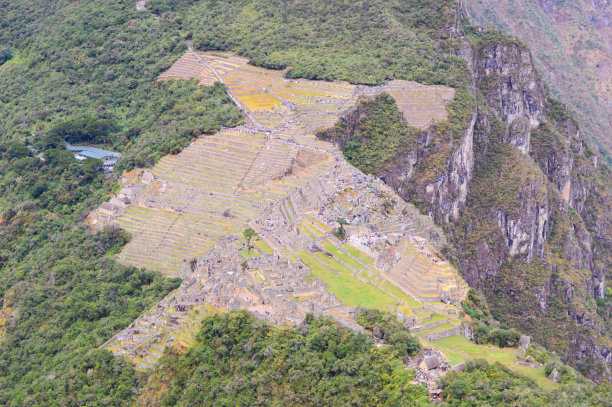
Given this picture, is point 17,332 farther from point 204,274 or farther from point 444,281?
point 444,281

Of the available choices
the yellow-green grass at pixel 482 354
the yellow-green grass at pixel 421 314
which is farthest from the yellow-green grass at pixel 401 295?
Result: the yellow-green grass at pixel 482 354

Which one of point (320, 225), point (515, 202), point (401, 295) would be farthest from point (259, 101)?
point (401, 295)

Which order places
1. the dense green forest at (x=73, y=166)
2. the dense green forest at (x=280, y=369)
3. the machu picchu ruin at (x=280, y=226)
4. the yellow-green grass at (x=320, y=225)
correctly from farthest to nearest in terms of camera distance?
1. the yellow-green grass at (x=320, y=225)
2. the dense green forest at (x=73, y=166)
3. the machu picchu ruin at (x=280, y=226)
4. the dense green forest at (x=280, y=369)

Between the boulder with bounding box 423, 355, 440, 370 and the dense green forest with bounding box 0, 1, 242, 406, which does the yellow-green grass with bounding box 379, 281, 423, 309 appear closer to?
the boulder with bounding box 423, 355, 440, 370

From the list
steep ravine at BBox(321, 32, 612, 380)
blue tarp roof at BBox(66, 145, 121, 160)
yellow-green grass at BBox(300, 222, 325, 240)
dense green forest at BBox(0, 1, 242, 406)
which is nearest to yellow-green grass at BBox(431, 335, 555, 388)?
yellow-green grass at BBox(300, 222, 325, 240)

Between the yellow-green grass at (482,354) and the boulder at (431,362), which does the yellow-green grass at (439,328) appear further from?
the boulder at (431,362)

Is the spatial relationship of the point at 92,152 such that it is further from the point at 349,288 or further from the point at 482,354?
the point at 482,354

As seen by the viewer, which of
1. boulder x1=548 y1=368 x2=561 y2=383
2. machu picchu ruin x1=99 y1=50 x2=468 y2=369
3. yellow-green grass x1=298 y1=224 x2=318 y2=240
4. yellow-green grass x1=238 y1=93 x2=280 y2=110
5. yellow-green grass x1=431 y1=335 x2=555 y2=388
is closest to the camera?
boulder x1=548 y1=368 x2=561 y2=383

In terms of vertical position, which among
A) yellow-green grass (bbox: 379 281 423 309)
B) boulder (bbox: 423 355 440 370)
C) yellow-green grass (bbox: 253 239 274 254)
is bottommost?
yellow-green grass (bbox: 253 239 274 254)
